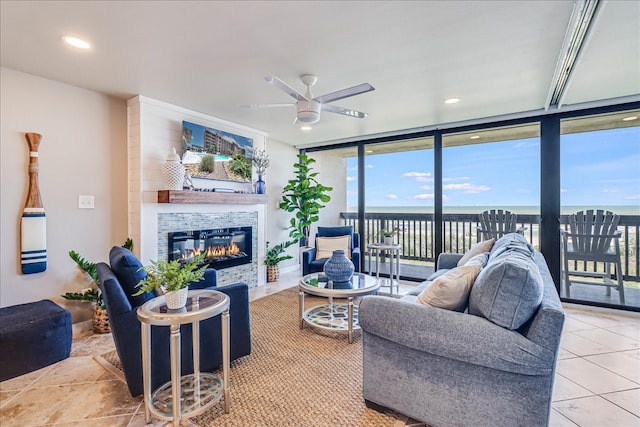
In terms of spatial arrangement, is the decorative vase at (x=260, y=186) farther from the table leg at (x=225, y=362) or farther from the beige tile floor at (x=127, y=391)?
the table leg at (x=225, y=362)

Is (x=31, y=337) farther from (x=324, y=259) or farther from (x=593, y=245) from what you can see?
(x=593, y=245)

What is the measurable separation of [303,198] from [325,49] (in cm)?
315

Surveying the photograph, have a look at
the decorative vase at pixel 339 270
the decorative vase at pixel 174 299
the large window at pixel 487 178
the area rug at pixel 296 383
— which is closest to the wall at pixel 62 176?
the area rug at pixel 296 383

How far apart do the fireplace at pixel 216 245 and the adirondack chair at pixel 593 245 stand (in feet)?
13.9

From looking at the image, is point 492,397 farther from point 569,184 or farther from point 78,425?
point 569,184

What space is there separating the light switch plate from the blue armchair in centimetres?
247

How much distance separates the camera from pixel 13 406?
1.88 m

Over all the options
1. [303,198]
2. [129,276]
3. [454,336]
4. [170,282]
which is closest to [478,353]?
[454,336]

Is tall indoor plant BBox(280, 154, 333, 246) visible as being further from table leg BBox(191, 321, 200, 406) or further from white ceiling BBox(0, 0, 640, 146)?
table leg BBox(191, 321, 200, 406)

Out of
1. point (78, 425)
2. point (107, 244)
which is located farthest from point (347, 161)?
point (78, 425)

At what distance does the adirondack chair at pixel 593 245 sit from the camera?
3.56m

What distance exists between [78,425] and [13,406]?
57 centimetres

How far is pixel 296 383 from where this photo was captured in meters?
2.10

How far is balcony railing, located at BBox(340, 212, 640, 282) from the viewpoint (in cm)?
357
